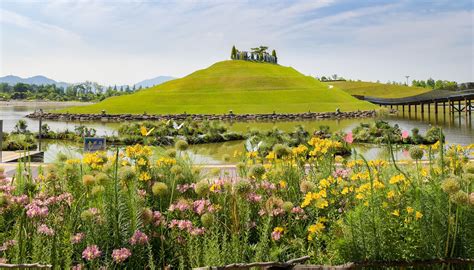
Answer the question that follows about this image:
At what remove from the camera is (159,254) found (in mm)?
3854

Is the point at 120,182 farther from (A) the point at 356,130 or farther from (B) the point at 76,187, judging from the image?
(A) the point at 356,130

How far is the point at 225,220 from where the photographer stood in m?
4.14

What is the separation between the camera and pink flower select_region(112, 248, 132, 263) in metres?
3.37

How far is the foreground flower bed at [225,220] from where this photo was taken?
3.36 metres

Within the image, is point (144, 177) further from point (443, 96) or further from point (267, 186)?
point (443, 96)

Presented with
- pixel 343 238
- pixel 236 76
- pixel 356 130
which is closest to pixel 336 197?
pixel 343 238

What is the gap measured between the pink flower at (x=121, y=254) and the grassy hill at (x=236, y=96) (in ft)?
165

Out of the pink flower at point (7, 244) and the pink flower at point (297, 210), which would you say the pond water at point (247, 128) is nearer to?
the pink flower at point (297, 210)

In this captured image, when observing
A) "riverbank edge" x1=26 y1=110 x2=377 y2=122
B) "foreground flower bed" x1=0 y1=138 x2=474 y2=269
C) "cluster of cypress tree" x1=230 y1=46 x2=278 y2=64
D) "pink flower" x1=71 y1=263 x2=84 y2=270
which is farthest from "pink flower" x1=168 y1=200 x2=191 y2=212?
"cluster of cypress tree" x1=230 y1=46 x2=278 y2=64

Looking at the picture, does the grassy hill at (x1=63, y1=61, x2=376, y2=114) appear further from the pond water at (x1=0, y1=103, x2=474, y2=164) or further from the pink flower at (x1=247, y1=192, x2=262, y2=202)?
the pink flower at (x1=247, y1=192, x2=262, y2=202)

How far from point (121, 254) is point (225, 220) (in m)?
Answer: 1.07

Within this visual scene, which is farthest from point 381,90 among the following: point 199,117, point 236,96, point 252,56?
point 199,117

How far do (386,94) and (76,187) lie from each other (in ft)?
403

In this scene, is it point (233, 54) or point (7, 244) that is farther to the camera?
point (233, 54)
